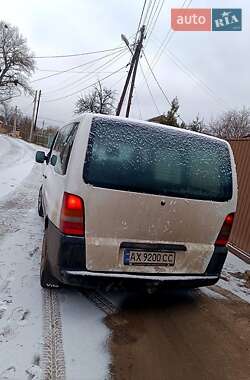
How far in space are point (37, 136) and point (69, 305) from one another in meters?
53.5

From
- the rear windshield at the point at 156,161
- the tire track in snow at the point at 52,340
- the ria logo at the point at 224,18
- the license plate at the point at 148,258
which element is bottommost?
the tire track in snow at the point at 52,340

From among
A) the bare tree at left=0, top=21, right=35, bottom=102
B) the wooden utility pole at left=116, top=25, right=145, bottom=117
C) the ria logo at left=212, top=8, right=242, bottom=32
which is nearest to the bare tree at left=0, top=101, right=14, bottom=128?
the bare tree at left=0, top=21, right=35, bottom=102

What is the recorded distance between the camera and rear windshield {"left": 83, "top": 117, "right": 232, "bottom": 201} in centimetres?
358

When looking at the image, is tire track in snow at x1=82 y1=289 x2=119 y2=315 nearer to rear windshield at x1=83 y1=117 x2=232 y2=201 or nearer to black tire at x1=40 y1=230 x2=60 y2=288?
black tire at x1=40 y1=230 x2=60 y2=288

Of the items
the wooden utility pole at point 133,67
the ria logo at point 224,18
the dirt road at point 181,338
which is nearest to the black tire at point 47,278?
the dirt road at point 181,338

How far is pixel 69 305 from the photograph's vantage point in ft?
13.5

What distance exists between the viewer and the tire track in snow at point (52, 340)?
9.63 ft

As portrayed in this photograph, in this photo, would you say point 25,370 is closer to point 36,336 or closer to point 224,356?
point 36,336

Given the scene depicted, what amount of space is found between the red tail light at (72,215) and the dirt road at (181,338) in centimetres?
98

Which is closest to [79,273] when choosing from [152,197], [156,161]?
[152,197]

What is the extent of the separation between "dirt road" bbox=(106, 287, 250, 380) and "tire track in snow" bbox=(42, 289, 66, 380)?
1.37ft

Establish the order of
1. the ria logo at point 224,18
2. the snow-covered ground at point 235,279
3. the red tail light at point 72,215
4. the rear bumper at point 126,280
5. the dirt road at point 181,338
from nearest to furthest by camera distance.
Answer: the dirt road at point 181,338, the red tail light at point 72,215, the rear bumper at point 126,280, the snow-covered ground at point 235,279, the ria logo at point 224,18

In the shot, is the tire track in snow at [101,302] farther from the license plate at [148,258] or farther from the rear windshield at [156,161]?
the rear windshield at [156,161]

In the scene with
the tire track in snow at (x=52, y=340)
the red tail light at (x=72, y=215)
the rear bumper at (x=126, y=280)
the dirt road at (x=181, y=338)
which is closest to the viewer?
the tire track in snow at (x=52, y=340)
